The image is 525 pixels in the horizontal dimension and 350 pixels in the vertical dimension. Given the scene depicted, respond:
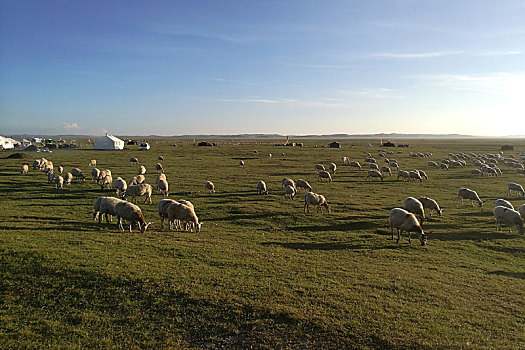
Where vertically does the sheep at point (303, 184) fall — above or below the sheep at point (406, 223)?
above

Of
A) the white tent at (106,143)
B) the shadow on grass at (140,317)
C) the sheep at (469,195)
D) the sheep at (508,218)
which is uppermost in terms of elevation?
the white tent at (106,143)

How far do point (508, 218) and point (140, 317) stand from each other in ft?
76.1

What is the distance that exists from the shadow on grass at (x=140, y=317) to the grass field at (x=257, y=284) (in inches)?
1.6

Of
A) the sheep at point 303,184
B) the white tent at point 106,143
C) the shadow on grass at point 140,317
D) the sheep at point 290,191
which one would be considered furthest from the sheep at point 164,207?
the white tent at point 106,143

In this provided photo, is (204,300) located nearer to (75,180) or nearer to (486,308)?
(486,308)

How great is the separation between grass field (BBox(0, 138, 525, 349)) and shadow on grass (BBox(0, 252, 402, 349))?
0.04 m

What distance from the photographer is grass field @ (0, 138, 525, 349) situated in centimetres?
941

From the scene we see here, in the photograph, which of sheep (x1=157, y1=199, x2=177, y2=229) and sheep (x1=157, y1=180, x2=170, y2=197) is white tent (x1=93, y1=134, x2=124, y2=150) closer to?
sheep (x1=157, y1=180, x2=170, y2=197)

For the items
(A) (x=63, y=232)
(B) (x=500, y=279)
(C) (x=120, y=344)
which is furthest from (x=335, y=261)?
(A) (x=63, y=232)

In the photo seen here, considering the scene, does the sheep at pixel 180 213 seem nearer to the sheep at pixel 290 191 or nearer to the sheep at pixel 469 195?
the sheep at pixel 290 191

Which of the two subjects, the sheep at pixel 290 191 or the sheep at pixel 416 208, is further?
the sheep at pixel 290 191

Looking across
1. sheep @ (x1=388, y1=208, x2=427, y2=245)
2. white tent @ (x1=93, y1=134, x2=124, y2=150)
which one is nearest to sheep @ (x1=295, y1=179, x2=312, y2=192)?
sheep @ (x1=388, y1=208, x2=427, y2=245)

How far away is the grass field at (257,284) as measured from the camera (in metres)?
9.41

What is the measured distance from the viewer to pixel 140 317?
10094 mm
